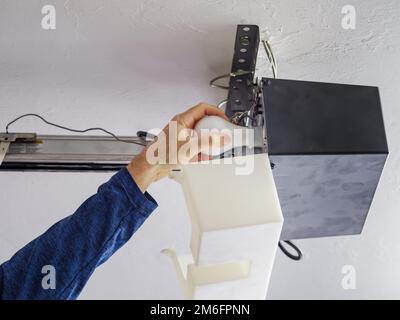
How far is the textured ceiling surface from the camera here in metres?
0.93

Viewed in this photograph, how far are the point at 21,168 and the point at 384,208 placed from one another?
887mm

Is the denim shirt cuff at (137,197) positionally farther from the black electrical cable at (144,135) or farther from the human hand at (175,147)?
the black electrical cable at (144,135)

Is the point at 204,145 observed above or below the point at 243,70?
below

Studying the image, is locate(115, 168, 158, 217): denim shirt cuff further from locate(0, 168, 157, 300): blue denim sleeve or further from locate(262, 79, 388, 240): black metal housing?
locate(262, 79, 388, 240): black metal housing

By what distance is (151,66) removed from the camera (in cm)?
105

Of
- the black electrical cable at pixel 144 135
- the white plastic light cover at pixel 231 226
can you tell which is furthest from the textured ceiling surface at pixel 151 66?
the white plastic light cover at pixel 231 226

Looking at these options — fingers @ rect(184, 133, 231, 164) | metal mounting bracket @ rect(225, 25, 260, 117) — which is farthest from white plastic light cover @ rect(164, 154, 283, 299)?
metal mounting bracket @ rect(225, 25, 260, 117)

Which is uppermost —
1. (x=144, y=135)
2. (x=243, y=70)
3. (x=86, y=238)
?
(x=243, y=70)

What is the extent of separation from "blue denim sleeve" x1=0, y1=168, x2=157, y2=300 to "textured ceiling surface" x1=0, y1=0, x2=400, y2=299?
0.34m

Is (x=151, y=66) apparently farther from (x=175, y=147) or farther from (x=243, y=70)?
(x=175, y=147)

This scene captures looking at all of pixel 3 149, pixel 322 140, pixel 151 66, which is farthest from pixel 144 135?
pixel 322 140

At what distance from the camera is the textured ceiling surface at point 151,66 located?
93 centimetres

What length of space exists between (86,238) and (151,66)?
431 mm

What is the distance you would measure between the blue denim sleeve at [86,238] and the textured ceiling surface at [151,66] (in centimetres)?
34
